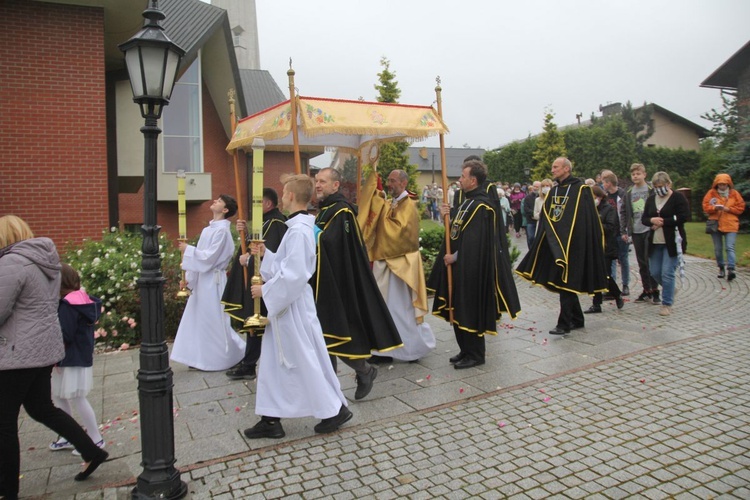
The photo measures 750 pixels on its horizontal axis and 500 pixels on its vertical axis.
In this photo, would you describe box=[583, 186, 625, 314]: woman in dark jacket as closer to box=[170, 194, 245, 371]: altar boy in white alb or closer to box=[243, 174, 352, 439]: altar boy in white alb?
box=[170, 194, 245, 371]: altar boy in white alb

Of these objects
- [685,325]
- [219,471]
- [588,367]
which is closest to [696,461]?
[588,367]

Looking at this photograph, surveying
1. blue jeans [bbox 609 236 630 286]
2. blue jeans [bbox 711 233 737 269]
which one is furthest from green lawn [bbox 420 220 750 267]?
blue jeans [bbox 609 236 630 286]

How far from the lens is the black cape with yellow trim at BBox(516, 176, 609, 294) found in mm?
7484

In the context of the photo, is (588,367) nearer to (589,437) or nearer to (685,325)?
(589,437)

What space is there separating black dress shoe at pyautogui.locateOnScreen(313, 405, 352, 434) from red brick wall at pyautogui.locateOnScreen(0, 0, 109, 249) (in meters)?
7.58

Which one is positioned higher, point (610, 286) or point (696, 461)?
point (610, 286)

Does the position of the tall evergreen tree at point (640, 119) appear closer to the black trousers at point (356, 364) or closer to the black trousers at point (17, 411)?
the black trousers at point (356, 364)

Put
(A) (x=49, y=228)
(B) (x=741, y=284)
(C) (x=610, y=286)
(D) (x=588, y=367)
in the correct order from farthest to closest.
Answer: (B) (x=741, y=284) < (A) (x=49, y=228) < (C) (x=610, y=286) < (D) (x=588, y=367)

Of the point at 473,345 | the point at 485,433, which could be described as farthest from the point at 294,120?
the point at 485,433

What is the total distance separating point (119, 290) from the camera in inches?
317

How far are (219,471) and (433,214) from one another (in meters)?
28.2

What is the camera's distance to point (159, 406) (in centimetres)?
368

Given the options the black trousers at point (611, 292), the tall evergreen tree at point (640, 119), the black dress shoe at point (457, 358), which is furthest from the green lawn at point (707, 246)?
the tall evergreen tree at point (640, 119)


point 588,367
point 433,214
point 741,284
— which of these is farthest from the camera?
point 433,214
